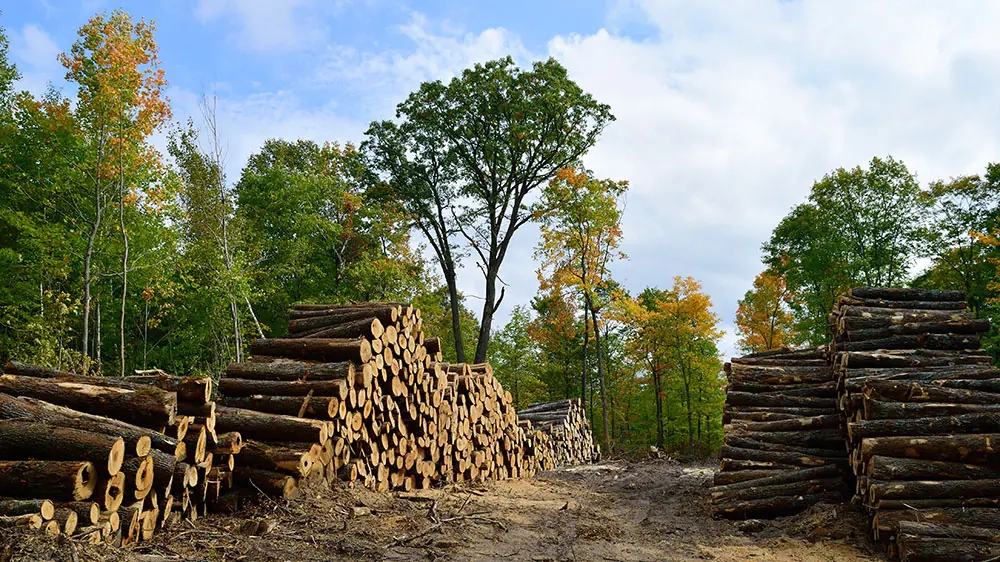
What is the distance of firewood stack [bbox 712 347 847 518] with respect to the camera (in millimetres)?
8805

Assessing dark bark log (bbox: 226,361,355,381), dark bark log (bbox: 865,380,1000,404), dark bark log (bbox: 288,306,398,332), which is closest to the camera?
dark bark log (bbox: 865,380,1000,404)

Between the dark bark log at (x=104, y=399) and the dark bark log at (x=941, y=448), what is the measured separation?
7.37 metres

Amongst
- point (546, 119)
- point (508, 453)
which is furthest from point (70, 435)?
point (546, 119)

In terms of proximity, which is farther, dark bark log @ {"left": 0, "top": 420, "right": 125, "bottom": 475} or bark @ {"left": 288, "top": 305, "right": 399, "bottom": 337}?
bark @ {"left": 288, "top": 305, "right": 399, "bottom": 337}

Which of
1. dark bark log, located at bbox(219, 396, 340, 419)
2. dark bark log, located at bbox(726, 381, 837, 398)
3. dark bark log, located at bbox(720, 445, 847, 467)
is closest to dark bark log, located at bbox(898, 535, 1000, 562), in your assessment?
dark bark log, located at bbox(720, 445, 847, 467)

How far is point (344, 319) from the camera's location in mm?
9781

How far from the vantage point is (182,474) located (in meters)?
6.16

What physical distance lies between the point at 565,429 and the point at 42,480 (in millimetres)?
16529

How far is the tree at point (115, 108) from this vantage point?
19.0 m

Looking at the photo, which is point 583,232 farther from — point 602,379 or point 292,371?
point 292,371

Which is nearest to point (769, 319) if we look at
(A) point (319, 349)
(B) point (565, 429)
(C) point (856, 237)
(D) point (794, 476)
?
(C) point (856, 237)

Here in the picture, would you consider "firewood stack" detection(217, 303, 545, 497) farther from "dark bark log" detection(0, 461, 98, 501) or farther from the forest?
the forest

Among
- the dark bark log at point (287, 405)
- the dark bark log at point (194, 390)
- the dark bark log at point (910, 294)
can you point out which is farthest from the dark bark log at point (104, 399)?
the dark bark log at point (910, 294)

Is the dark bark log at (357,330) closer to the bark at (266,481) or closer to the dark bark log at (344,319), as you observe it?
the dark bark log at (344,319)
